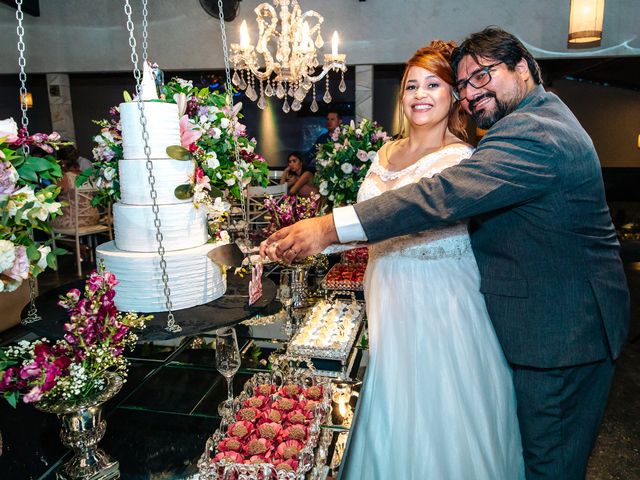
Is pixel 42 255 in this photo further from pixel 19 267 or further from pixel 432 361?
pixel 432 361

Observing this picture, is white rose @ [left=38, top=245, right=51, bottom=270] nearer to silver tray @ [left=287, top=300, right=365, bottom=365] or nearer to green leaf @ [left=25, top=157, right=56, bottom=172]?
green leaf @ [left=25, top=157, right=56, bottom=172]

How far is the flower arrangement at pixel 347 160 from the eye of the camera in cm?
329

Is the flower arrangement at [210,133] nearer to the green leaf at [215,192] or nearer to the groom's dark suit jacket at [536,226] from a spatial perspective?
the green leaf at [215,192]

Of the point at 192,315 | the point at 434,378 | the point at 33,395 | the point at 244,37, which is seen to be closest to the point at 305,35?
the point at 244,37

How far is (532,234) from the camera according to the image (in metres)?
1.41

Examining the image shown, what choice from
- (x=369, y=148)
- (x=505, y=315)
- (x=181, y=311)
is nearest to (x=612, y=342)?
(x=505, y=315)

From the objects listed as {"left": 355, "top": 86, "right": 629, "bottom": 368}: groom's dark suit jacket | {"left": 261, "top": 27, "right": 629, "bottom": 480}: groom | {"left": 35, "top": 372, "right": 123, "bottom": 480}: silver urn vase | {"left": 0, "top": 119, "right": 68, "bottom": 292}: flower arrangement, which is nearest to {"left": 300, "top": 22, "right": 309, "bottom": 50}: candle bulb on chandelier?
{"left": 261, "top": 27, "right": 629, "bottom": 480}: groom

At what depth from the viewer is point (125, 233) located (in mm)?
1845

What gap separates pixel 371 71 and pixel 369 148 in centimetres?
458

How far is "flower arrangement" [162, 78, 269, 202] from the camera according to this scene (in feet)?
6.35

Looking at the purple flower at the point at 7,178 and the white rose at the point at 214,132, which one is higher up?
the white rose at the point at 214,132

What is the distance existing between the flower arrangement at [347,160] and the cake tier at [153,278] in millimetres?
1658

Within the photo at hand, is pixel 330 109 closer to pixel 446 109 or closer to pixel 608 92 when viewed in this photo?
pixel 608 92

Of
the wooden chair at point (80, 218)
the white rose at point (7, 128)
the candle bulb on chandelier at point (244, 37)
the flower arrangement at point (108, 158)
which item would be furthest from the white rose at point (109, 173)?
the wooden chair at point (80, 218)
